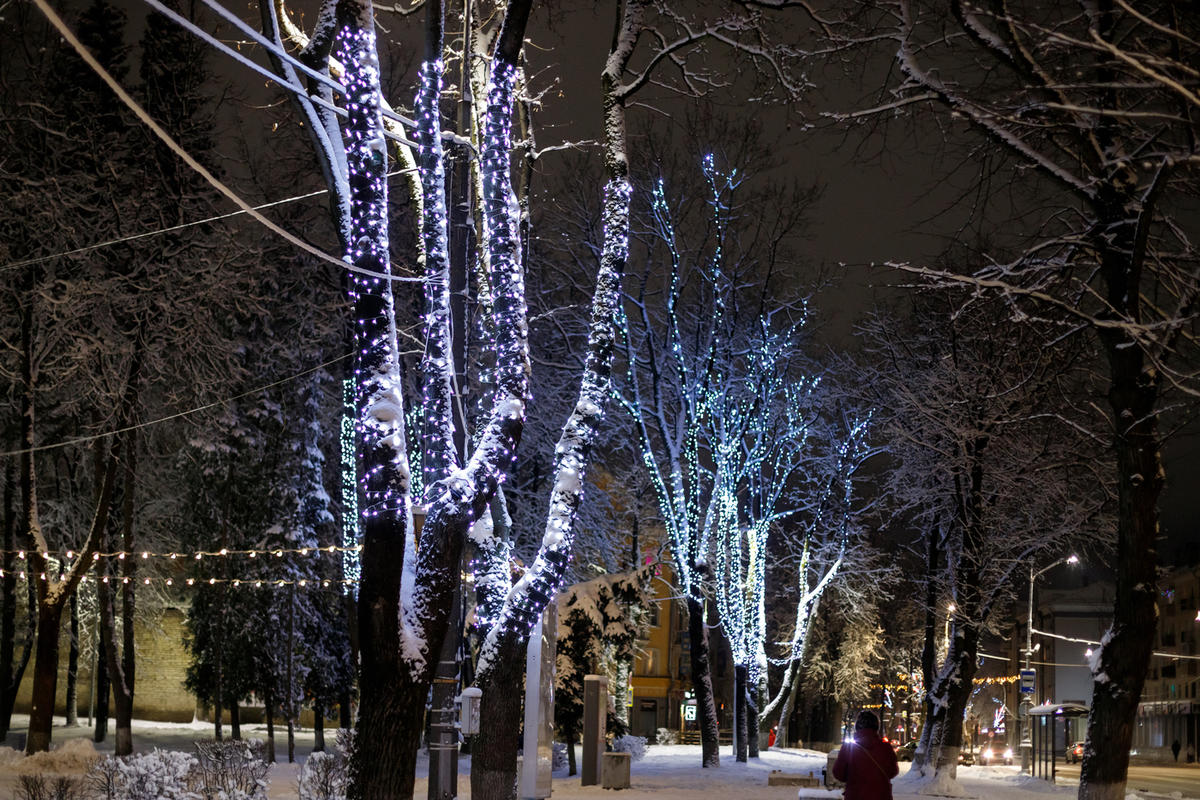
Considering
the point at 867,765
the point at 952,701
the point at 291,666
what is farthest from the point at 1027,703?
the point at 867,765

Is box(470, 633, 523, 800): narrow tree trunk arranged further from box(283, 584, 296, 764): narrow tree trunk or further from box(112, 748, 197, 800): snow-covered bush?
box(283, 584, 296, 764): narrow tree trunk

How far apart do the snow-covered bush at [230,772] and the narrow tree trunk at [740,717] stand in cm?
1727

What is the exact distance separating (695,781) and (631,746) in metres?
7.42

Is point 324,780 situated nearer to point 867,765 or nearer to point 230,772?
point 230,772

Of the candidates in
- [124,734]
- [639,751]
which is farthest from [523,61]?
[639,751]

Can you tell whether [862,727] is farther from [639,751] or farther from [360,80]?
[639,751]

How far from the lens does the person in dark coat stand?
9.53 metres

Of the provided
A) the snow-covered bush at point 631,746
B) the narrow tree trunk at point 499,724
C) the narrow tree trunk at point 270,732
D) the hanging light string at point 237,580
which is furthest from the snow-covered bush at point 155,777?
the snow-covered bush at point 631,746

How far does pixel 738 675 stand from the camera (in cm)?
3055

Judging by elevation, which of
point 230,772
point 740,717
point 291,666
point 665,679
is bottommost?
point 665,679

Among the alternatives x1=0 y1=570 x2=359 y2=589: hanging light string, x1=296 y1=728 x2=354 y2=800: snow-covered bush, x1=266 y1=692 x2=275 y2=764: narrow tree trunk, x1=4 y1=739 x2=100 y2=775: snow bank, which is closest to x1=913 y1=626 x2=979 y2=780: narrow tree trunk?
x1=0 y1=570 x2=359 y2=589: hanging light string

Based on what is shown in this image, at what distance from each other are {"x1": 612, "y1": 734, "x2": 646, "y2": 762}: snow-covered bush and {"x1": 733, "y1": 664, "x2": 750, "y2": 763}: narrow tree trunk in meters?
2.79

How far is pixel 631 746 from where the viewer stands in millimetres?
31188

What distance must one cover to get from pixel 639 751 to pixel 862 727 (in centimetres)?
2290
